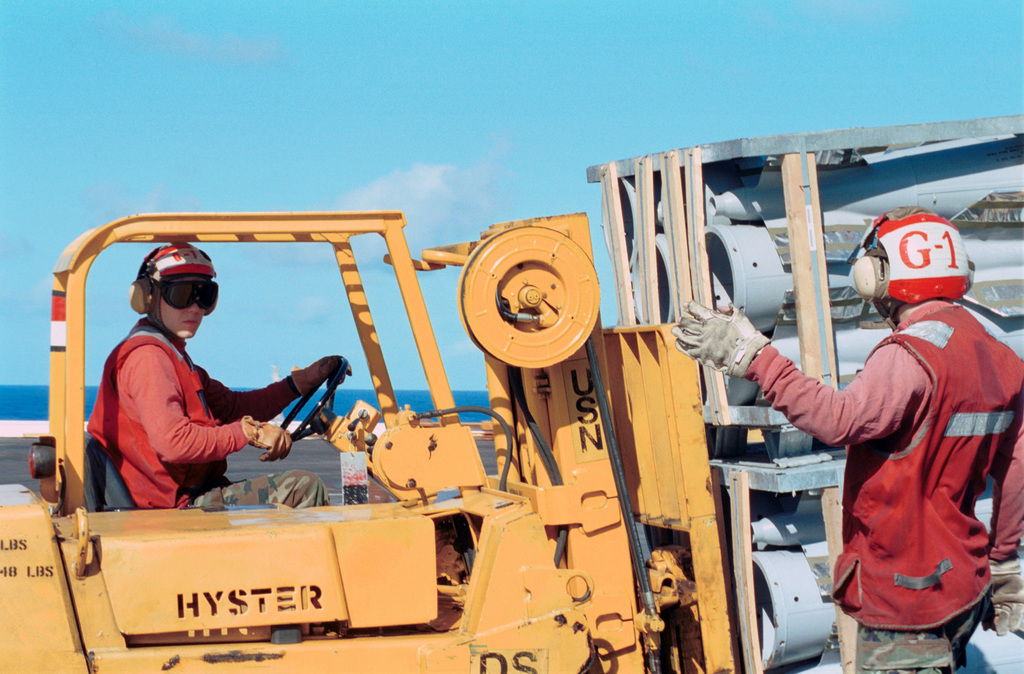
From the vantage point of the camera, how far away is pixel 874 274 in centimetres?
383

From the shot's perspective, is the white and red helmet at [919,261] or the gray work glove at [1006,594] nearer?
the white and red helmet at [919,261]

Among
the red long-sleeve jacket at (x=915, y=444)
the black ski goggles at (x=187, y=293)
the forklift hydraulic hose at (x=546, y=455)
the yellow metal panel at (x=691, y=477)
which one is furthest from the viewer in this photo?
the black ski goggles at (x=187, y=293)

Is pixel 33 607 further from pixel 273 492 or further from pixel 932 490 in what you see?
pixel 932 490

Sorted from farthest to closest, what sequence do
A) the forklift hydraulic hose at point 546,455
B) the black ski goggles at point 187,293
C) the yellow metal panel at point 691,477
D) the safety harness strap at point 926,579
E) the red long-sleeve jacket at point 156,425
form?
1. the black ski goggles at point 187,293
2. the yellow metal panel at point 691,477
3. the forklift hydraulic hose at point 546,455
4. the red long-sleeve jacket at point 156,425
5. the safety harness strap at point 926,579

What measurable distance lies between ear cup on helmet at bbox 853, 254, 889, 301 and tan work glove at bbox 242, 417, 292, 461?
7.95 feet

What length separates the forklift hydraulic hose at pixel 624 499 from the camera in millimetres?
4012

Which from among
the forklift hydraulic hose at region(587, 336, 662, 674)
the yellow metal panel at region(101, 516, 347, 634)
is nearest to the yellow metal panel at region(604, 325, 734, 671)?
the forklift hydraulic hose at region(587, 336, 662, 674)

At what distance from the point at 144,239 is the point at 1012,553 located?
366 centimetres

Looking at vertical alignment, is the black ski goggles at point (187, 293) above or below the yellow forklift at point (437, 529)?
above

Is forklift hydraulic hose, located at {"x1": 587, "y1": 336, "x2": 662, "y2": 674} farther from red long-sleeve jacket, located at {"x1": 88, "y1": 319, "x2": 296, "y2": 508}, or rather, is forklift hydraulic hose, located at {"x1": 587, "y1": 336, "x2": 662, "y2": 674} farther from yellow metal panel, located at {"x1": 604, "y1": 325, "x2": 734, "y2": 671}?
red long-sleeve jacket, located at {"x1": 88, "y1": 319, "x2": 296, "y2": 508}

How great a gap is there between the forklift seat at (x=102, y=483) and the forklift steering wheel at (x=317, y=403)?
73 centimetres

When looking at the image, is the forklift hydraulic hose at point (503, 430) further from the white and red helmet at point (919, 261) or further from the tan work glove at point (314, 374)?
the white and red helmet at point (919, 261)

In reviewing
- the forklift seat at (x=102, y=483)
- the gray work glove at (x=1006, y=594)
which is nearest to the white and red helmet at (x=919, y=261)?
the gray work glove at (x=1006, y=594)

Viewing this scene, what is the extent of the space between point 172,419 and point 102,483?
47cm
